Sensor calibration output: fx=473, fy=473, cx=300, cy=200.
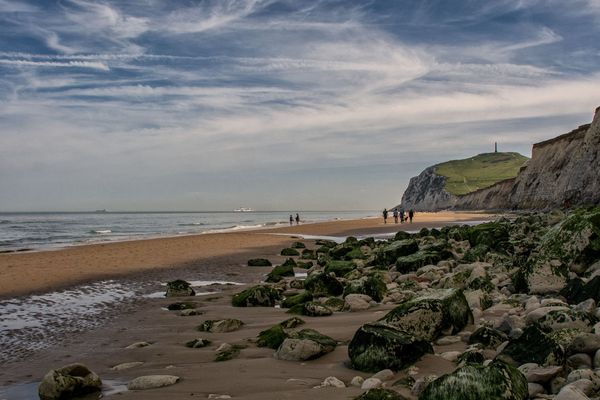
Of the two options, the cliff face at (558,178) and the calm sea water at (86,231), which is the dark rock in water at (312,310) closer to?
the calm sea water at (86,231)

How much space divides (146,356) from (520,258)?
9.17 meters

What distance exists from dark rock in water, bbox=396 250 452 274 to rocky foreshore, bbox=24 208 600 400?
1.16m

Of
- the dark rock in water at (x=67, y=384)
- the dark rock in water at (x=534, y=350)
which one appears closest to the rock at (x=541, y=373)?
the dark rock in water at (x=534, y=350)

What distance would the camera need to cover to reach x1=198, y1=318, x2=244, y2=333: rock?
869 centimetres

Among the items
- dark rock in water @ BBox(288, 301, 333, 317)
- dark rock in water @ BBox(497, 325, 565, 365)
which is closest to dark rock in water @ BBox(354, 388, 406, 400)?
dark rock in water @ BBox(497, 325, 565, 365)

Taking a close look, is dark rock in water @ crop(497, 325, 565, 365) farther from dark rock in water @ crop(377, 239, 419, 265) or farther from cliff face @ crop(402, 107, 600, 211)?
cliff face @ crop(402, 107, 600, 211)

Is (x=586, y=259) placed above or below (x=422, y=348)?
above

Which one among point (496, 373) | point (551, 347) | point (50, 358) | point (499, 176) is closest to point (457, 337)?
point (551, 347)

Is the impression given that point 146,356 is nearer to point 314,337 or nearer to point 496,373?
point 314,337

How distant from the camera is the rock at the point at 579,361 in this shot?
178 inches

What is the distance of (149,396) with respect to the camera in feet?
17.4

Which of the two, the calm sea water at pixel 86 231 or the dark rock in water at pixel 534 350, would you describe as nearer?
the dark rock in water at pixel 534 350

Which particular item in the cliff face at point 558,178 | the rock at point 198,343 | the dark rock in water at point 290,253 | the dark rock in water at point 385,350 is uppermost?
the cliff face at point 558,178

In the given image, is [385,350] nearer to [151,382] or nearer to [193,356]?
[151,382]
